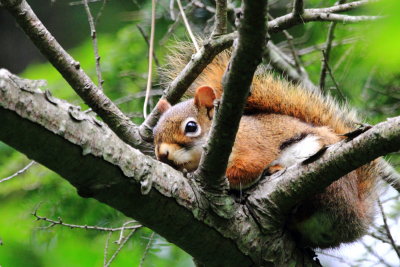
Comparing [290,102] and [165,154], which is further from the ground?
[290,102]

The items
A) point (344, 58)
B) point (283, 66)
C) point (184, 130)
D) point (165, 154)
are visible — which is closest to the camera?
point (165, 154)

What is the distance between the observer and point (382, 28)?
59cm

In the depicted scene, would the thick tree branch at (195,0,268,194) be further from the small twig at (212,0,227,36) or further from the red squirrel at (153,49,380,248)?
the small twig at (212,0,227,36)

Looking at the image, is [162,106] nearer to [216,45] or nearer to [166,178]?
[216,45]

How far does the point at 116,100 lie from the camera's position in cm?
298

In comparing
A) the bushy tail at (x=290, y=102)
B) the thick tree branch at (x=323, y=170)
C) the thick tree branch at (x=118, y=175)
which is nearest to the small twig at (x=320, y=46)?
the bushy tail at (x=290, y=102)

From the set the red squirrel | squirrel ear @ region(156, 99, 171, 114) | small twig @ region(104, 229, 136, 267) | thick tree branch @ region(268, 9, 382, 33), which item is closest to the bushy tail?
the red squirrel

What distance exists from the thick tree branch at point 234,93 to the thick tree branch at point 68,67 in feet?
1.94

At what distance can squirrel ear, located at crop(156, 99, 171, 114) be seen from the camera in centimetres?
229

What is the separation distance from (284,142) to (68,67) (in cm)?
99

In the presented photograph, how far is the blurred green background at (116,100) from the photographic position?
1984mm

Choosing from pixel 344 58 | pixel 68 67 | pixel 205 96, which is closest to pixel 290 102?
pixel 205 96

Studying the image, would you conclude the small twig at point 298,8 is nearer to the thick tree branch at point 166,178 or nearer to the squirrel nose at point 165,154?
the thick tree branch at point 166,178

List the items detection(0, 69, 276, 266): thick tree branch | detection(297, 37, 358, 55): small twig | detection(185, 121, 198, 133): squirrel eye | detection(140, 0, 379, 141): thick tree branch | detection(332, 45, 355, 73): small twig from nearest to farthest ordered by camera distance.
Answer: detection(0, 69, 276, 266): thick tree branch
detection(140, 0, 379, 141): thick tree branch
detection(185, 121, 198, 133): squirrel eye
detection(332, 45, 355, 73): small twig
detection(297, 37, 358, 55): small twig
